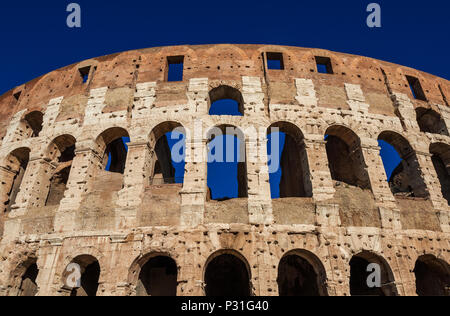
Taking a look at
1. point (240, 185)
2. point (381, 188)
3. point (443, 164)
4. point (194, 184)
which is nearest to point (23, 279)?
point (194, 184)

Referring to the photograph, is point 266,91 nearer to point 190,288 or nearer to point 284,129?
point 284,129

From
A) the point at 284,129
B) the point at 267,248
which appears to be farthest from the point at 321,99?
the point at 267,248

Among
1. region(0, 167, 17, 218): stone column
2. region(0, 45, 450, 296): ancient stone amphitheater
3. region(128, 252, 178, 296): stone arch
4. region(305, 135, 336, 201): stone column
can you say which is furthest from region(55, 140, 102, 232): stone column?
region(305, 135, 336, 201): stone column

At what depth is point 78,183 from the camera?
952 cm

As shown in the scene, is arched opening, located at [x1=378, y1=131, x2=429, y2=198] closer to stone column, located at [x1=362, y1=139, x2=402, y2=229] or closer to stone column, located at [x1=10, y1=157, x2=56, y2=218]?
stone column, located at [x1=362, y1=139, x2=402, y2=229]

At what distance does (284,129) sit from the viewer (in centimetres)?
1055

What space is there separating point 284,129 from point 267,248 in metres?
4.50

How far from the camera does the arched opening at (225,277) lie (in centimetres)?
1041

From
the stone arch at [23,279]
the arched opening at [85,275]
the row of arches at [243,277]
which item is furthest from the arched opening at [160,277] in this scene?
the stone arch at [23,279]

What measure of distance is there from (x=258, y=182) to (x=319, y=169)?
2.09 m

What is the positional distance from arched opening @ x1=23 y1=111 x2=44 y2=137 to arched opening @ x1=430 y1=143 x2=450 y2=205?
53.4 feet

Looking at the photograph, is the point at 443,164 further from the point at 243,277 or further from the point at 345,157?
the point at 243,277

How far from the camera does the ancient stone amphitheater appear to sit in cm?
809

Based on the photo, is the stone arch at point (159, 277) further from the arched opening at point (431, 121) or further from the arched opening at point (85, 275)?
the arched opening at point (431, 121)
